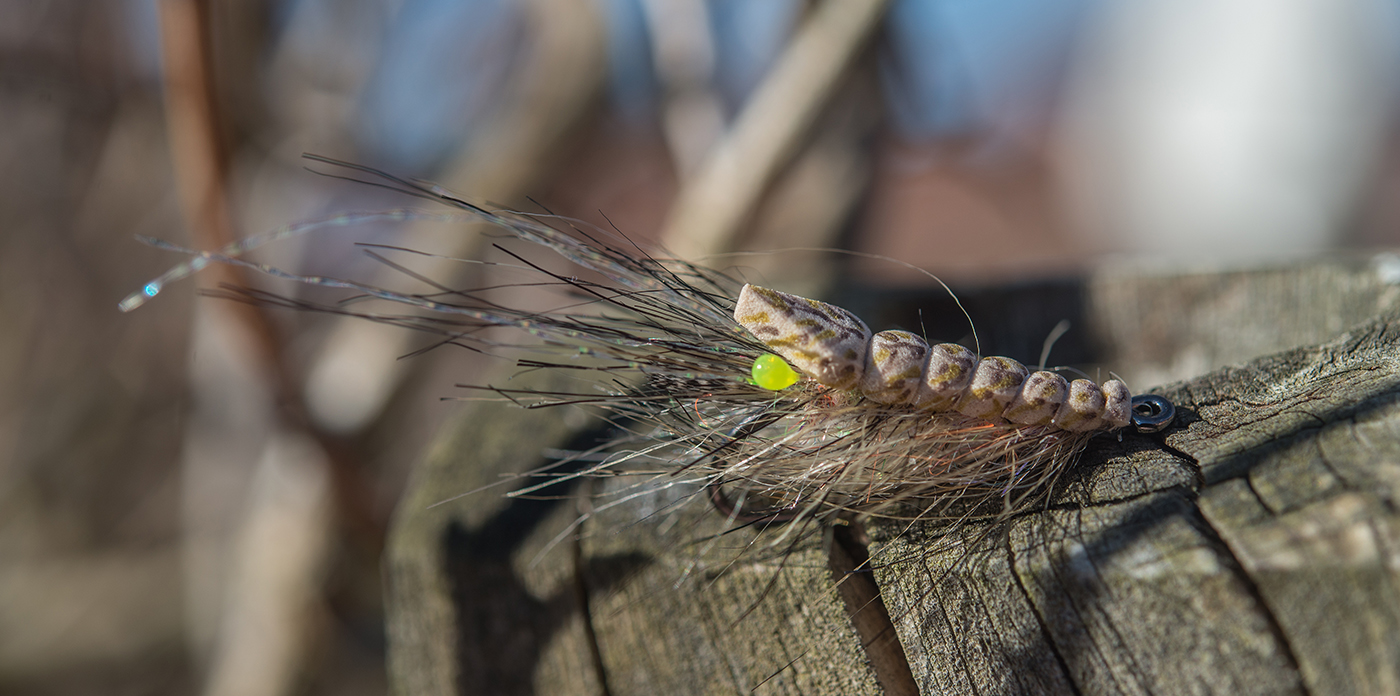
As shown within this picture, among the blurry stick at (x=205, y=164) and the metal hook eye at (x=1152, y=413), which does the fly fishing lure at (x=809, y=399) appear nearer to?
the metal hook eye at (x=1152, y=413)

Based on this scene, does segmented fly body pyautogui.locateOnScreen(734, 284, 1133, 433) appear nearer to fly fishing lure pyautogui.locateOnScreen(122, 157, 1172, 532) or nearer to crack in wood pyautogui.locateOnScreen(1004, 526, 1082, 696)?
fly fishing lure pyautogui.locateOnScreen(122, 157, 1172, 532)

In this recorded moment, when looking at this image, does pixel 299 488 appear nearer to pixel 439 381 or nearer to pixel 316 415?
pixel 316 415

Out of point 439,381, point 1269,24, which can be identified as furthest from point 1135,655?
point 1269,24

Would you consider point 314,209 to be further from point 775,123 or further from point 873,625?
point 873,625

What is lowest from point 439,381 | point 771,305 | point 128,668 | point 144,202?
point 128,668

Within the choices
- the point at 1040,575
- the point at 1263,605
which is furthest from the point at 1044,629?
the point at 1263,605

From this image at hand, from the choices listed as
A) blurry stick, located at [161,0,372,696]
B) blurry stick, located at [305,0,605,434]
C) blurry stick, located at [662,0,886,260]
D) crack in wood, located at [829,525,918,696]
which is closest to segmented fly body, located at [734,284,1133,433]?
crack in wood, located at [829,525,918,696]
